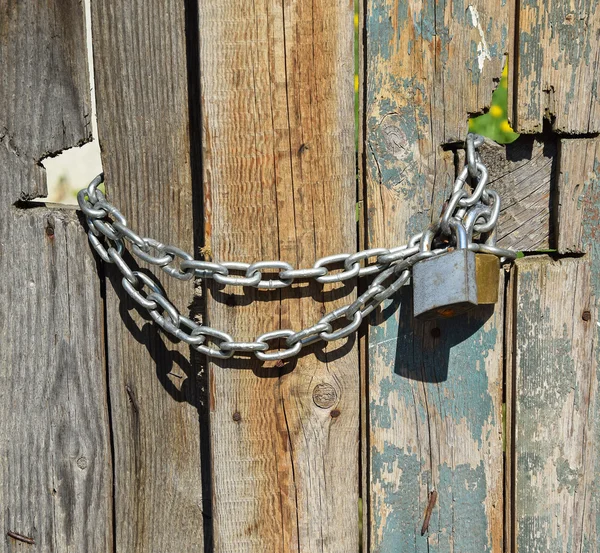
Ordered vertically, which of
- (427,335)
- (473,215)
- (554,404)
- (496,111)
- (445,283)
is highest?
(496,111)

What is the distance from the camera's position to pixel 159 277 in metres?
1.42

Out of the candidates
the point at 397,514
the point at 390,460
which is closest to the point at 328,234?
the point at 390,460

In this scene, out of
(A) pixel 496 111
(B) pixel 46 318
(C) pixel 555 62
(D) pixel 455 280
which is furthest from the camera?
(A) pixel 496 111

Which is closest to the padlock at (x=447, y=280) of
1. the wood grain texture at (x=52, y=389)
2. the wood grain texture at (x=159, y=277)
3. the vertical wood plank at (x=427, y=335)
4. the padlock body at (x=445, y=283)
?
the padlock body at (x=445, y=283)

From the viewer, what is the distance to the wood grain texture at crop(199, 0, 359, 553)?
1262 mm

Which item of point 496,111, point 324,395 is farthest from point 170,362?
point 496,111

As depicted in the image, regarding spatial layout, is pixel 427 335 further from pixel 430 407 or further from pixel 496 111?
→ pixel 496 111

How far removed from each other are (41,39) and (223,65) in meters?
0.40

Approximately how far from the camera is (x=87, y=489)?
58.5 inches

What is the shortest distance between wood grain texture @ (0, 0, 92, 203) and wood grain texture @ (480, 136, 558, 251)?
32.4 inches

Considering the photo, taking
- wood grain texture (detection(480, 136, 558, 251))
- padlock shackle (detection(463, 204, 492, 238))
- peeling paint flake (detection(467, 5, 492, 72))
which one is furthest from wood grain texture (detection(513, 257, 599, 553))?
peeling paint flake (detection(467, 5, 492, 72))

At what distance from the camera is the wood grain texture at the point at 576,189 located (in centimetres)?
136

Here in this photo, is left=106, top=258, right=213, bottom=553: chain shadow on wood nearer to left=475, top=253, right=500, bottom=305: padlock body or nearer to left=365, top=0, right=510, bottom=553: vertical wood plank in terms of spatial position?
left=365, top=0, right=510, bottom=553: vertical wood plank

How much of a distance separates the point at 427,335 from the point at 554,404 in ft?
1.01
